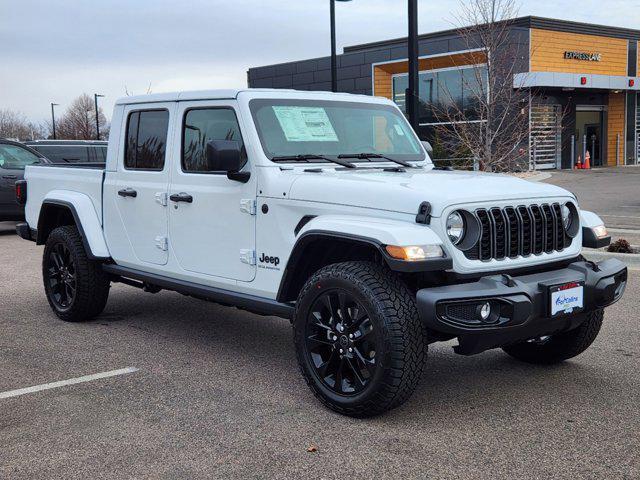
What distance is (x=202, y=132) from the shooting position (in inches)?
219

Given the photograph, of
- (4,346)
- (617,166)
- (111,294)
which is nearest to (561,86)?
(617,166)

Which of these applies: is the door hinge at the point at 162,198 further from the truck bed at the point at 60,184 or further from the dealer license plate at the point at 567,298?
the dealer license plate at the point at 567,298

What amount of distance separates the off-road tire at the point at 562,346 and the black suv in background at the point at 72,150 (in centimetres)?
1270

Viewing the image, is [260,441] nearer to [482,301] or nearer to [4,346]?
[482,301]

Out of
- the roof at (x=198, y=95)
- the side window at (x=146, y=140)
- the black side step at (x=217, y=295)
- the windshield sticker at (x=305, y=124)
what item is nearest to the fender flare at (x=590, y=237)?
the windshield sticker at (x=305, y=124)

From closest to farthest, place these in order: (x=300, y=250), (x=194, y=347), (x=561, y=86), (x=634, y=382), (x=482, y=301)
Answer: (x=482, y=301)
(x=300, y=250)
(x=634, y=382)
(x=194, y=347)
(x=561, y=86)

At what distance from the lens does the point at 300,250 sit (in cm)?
456

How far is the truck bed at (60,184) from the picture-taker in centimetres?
659

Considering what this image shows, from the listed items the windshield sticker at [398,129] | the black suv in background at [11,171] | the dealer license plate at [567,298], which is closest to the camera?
the dealer license plate at [567,298]

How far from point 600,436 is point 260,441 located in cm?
181

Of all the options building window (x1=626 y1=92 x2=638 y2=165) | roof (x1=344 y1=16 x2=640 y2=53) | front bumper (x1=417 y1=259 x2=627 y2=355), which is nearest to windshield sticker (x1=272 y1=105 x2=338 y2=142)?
front bumper (x1=417 y1=259 x2=627 y2=355)

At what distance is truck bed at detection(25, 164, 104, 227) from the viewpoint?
21.6 ft

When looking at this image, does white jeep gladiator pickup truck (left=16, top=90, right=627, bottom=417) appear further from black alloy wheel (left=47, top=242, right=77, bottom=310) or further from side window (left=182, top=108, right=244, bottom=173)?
black alloy wheel (left=47, top=242, right=77, bottom=310)

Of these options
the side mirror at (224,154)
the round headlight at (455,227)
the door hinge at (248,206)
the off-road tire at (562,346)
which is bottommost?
the off-road tire at (562,346)
